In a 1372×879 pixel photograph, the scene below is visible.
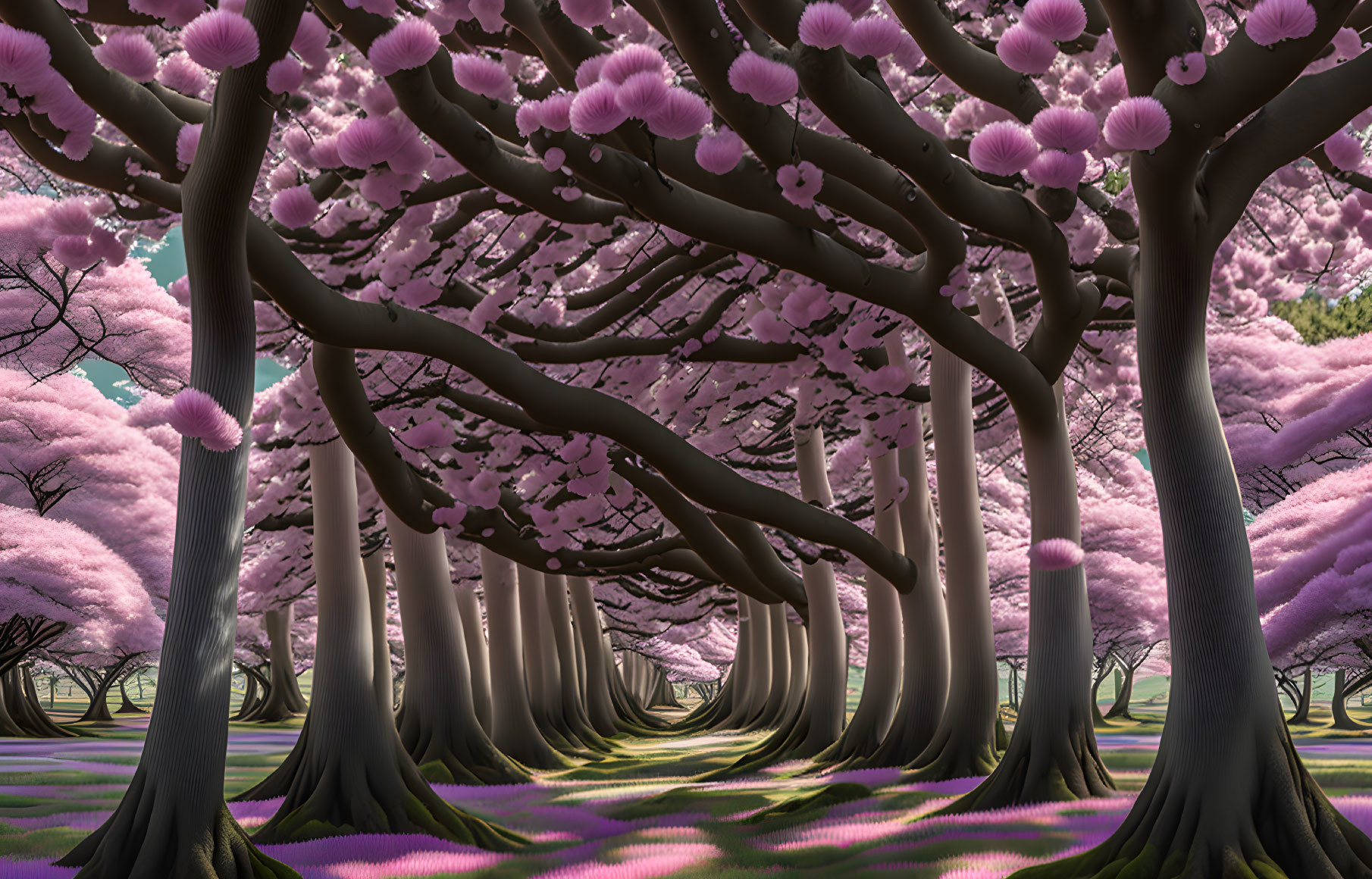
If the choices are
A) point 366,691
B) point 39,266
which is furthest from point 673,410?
point 39,266

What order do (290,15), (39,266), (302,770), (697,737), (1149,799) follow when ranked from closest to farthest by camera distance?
(290,15) → (1149,799) → (302,770) → (39,266) → (697,737)

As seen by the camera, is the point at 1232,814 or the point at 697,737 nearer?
the point at 1232,814

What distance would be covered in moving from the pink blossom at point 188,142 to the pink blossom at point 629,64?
8.92 feet

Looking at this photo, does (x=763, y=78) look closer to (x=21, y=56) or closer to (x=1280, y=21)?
(x=1280, y=21)

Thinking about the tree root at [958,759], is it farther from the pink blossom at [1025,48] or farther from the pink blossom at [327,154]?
the pink blossom at [327,154]

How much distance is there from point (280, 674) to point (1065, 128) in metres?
38.9

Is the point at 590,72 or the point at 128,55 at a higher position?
the point at 128,55

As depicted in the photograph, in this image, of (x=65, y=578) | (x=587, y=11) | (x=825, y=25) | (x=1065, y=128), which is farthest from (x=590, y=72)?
(x=65, y=578)

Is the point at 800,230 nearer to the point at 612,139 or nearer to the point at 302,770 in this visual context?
the point at 612,139

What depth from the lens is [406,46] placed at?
5.27 m

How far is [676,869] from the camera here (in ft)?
29.8

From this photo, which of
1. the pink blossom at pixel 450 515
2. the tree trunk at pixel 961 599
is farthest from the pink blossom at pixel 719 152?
the tree trunk at pixel 961 599

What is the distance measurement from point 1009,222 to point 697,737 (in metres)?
27.1

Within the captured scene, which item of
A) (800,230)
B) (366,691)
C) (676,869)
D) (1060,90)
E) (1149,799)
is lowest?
(676,869)
